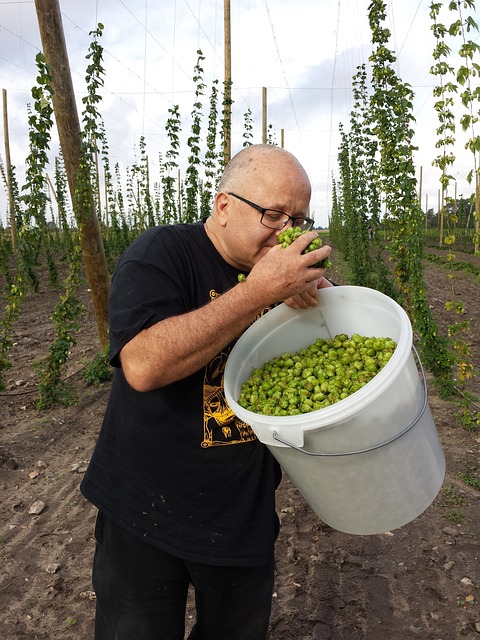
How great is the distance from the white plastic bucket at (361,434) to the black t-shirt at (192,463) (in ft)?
0.44

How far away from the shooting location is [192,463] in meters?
1.75

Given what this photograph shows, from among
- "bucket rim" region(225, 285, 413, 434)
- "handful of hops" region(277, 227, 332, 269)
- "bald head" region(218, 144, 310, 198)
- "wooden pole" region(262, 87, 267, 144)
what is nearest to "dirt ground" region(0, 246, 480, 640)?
"bucket rim" region(225, 285, 413, 434)

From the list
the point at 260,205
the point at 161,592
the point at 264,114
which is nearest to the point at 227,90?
the point at 264,114

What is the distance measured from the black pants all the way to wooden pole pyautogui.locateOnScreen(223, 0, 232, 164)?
8.34 metres

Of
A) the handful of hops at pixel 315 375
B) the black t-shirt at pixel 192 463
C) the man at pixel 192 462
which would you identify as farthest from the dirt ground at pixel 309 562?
the handful of hops at pixel 315 375

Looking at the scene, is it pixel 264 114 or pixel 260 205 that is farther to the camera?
pixel 264 114

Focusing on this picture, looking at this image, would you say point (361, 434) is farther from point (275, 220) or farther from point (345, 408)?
point (275, 220)

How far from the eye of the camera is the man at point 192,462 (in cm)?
171

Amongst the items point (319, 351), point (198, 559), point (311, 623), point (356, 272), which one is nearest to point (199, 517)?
point (198, 559)

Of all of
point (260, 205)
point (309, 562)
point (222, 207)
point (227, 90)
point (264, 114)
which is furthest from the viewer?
point (264, 114)

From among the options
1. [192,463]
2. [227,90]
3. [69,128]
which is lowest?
[192,463]

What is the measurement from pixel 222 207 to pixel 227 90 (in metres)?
8.46

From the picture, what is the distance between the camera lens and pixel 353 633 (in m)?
2.70

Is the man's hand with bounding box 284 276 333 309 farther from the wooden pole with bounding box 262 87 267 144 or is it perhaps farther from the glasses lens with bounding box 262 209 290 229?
the wooden pole with bounding box 262 87 267 144
